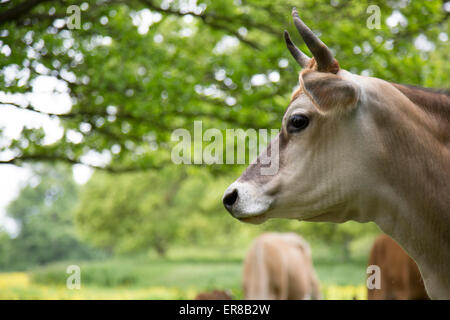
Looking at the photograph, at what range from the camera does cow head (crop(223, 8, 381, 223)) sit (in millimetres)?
2332

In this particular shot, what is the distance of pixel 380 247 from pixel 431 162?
360cm

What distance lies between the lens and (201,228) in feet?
84.5

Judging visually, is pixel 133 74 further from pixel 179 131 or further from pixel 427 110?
pixel 427 110

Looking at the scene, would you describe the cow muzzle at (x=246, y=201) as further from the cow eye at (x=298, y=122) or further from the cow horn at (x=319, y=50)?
the cow horn at (x=319, y=50)

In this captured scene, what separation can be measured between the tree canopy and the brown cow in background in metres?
2.38

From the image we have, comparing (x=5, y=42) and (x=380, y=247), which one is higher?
(x=5, y=42)

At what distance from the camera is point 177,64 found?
7.13 m

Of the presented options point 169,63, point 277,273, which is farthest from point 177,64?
point 277,273

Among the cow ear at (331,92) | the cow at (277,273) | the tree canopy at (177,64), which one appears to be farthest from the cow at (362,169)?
the cow at (277,273)

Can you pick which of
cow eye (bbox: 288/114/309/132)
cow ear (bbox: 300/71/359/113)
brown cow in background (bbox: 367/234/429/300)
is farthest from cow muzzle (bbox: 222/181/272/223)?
brown cow in background (bbox: 367/234/429/300)

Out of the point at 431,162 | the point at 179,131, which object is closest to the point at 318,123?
the point at 431,162

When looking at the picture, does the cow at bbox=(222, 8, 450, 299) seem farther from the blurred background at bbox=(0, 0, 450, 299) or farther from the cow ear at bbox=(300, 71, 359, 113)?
the blurred background at bbox=(0, 0, 450, 299)

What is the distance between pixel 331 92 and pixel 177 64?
5.08 meters

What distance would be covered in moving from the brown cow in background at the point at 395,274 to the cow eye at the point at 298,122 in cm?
263
